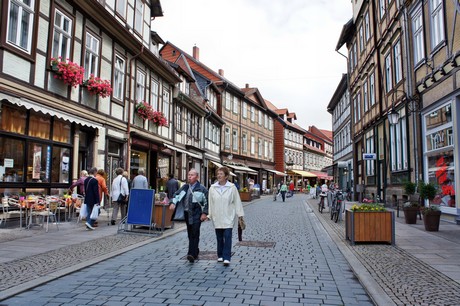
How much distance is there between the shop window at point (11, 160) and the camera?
34.5ft

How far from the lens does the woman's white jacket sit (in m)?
6.85

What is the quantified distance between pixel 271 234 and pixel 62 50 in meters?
8.61

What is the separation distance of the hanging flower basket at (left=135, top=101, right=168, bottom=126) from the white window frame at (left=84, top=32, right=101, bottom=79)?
11.9 feet

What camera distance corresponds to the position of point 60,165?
13.1 m

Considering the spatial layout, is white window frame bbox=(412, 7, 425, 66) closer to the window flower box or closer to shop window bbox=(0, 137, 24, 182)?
the window flower box

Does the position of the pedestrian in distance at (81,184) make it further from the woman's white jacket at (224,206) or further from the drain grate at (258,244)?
the woman's white jacket at (224,206)

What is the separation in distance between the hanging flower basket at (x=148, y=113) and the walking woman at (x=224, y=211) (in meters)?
12.0

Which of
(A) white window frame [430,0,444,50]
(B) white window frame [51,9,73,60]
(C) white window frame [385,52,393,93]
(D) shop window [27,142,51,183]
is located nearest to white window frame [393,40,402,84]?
(C) white window frame [385,52,393,93]

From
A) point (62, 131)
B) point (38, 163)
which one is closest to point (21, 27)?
point (62, 131)

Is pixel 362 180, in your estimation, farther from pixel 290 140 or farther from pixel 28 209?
Result: pixel 290 140

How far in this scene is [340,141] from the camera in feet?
129

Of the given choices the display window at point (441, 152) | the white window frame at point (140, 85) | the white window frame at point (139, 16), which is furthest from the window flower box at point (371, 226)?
the white window frame at point (139, 16)

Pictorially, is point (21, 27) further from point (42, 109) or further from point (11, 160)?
point (11, 160)

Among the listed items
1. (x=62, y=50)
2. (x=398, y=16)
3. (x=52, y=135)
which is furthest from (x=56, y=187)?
(x=398, y=16)
